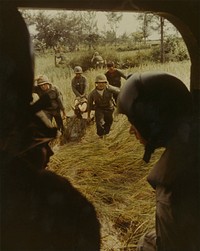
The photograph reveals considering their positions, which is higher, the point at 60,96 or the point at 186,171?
the point at 60,96

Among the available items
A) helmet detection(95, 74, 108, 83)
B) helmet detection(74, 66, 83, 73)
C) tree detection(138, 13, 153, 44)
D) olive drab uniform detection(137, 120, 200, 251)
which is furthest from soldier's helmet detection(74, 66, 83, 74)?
olive drab uniform detection(137, 120, 200, 251)

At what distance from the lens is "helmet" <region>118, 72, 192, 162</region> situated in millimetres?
3289

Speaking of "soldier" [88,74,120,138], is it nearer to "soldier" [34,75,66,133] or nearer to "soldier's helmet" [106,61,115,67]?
"soldier's helmet" [106,61,115,67]

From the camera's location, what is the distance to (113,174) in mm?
A: 3303

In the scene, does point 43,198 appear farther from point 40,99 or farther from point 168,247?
point 168,247

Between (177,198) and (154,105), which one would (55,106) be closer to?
(154,105)

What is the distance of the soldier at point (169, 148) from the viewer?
331 cm

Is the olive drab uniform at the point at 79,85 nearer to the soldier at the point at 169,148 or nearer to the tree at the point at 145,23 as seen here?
the soldier at the point at 169,148

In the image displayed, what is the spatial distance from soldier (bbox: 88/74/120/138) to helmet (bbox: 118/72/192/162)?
0.22 ft

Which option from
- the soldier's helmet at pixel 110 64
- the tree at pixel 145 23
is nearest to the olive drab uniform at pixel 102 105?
the soldier's helmet at pixel 110 64

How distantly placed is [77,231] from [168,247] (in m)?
0.65

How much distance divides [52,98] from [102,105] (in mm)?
334

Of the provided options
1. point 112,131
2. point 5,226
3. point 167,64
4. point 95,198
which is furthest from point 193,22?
point 5,226

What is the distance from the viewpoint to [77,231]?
10.6 feet
